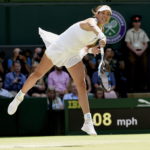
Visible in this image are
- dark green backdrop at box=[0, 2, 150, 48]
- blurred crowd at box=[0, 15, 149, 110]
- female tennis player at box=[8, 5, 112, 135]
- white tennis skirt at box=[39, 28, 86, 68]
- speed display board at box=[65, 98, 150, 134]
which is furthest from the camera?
dark green backdrop at box=[0, 2, 150, 48]

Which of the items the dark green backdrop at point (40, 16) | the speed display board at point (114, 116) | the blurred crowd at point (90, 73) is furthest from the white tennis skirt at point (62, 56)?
the dark green backdrop at point (40, 16)

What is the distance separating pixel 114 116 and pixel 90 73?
200 centimetres

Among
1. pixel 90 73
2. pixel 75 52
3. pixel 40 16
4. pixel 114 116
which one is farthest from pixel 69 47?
pixel 40 16

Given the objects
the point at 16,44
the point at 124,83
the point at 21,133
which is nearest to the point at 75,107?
the point at 21,133

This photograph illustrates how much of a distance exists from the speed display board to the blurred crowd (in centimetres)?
52

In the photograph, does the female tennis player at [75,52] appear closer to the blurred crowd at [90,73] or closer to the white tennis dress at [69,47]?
the white tennis dress at [69,47]

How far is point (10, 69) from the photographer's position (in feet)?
49.2

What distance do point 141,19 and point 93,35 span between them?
857cm

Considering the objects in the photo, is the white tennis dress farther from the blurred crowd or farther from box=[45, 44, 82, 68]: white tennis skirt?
the blurred crowd

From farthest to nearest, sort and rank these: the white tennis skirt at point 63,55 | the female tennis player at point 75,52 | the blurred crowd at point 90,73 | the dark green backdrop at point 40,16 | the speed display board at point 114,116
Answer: the dark green backdrop at point 40,16
the blurred crowd at point 90,73
the speed display board at point 114,116
the white tennis skirt at point 63,55
the female tennis player at point 75,52

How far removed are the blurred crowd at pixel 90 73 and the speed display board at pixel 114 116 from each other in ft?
1.71

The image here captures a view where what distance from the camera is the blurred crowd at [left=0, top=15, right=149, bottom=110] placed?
14.6 metres

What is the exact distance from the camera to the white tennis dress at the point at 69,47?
920 cm

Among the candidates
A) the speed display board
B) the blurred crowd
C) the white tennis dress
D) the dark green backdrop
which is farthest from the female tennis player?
the dark green backdrop
